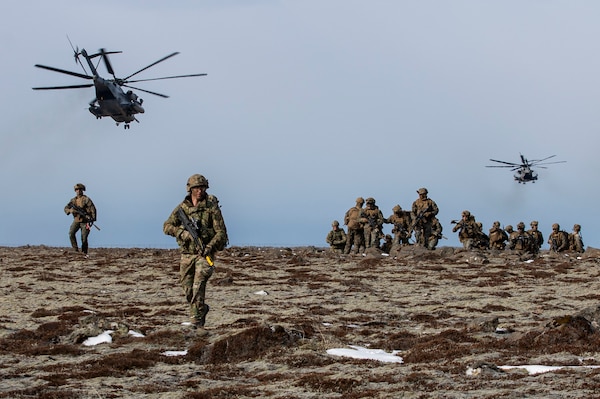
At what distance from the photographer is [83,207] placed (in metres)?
40.5

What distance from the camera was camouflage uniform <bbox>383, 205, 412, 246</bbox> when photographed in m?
47.9

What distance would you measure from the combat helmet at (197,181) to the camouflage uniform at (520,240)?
38.2 m

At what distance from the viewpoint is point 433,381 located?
12.2 meters

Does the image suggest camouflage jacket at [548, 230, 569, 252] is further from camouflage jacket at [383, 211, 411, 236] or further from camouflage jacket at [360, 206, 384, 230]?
camouflage jacket at [360, 206, 384, 230]

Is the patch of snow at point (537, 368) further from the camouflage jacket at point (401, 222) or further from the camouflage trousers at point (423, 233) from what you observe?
the camouflage jacket at point (401, 222)

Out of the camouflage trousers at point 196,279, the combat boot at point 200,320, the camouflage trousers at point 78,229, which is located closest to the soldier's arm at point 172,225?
the camouflage trousers at point 196,279

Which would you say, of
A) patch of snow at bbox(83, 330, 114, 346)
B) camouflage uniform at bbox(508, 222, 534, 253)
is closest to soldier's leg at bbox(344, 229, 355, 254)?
camouflage uniform at bbox(508, 222, 534, 253)

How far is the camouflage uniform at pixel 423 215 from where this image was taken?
45.5m

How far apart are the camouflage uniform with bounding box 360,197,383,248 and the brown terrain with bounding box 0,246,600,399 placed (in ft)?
33.7

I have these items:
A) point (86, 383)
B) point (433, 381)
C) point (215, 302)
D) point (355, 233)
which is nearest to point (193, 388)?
point (86, 383)

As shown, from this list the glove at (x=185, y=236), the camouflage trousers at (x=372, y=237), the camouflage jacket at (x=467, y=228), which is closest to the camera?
the glove at (x=185, y=236)

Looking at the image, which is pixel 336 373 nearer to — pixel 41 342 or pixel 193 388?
pixel 193 388

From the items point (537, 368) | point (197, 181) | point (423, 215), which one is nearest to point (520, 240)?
point (423, 215)

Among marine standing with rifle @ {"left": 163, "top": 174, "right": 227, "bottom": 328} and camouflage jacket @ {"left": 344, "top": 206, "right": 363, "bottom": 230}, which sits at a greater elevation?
camouflage jacket @ {"left": 344, "top": 206, "right": 363, "bottom": 230}
